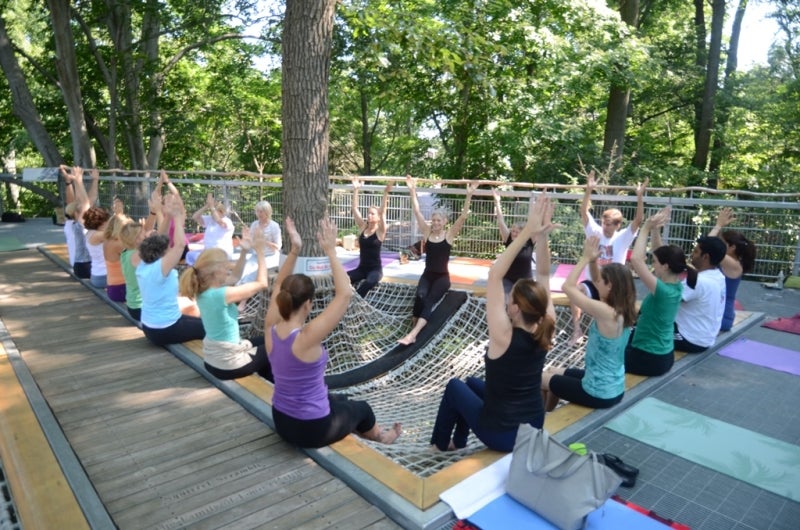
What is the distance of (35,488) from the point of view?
2.58 meters

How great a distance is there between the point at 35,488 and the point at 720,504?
328 cm

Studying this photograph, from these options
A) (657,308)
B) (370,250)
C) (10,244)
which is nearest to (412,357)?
(370,250)

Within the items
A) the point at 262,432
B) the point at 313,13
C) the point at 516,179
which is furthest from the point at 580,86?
the point at 262,432

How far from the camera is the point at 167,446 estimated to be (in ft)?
10.1

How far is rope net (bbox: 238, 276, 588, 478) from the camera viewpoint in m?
4.89

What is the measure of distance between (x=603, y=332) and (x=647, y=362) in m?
1.09

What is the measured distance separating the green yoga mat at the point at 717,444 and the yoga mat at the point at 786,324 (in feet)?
8.85

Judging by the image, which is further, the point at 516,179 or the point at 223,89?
the point at 223,89

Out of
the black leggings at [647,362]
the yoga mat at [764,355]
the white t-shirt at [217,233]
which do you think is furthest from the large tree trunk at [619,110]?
the black leggings at [647,362]

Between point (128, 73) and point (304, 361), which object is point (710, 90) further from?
point (304, 361)

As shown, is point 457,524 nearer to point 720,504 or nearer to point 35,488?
point 720,504

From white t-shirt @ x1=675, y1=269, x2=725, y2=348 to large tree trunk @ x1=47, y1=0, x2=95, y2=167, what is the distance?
12.1 metres

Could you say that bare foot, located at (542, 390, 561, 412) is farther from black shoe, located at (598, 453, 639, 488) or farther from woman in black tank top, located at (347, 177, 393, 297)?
woman in black tank top, located at (347, 177, 393, 297)

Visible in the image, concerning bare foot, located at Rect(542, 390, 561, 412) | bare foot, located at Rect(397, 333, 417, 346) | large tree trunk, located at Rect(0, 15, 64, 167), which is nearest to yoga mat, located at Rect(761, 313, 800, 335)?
bare foot, located at Rect(542, 390, 561, 412)
